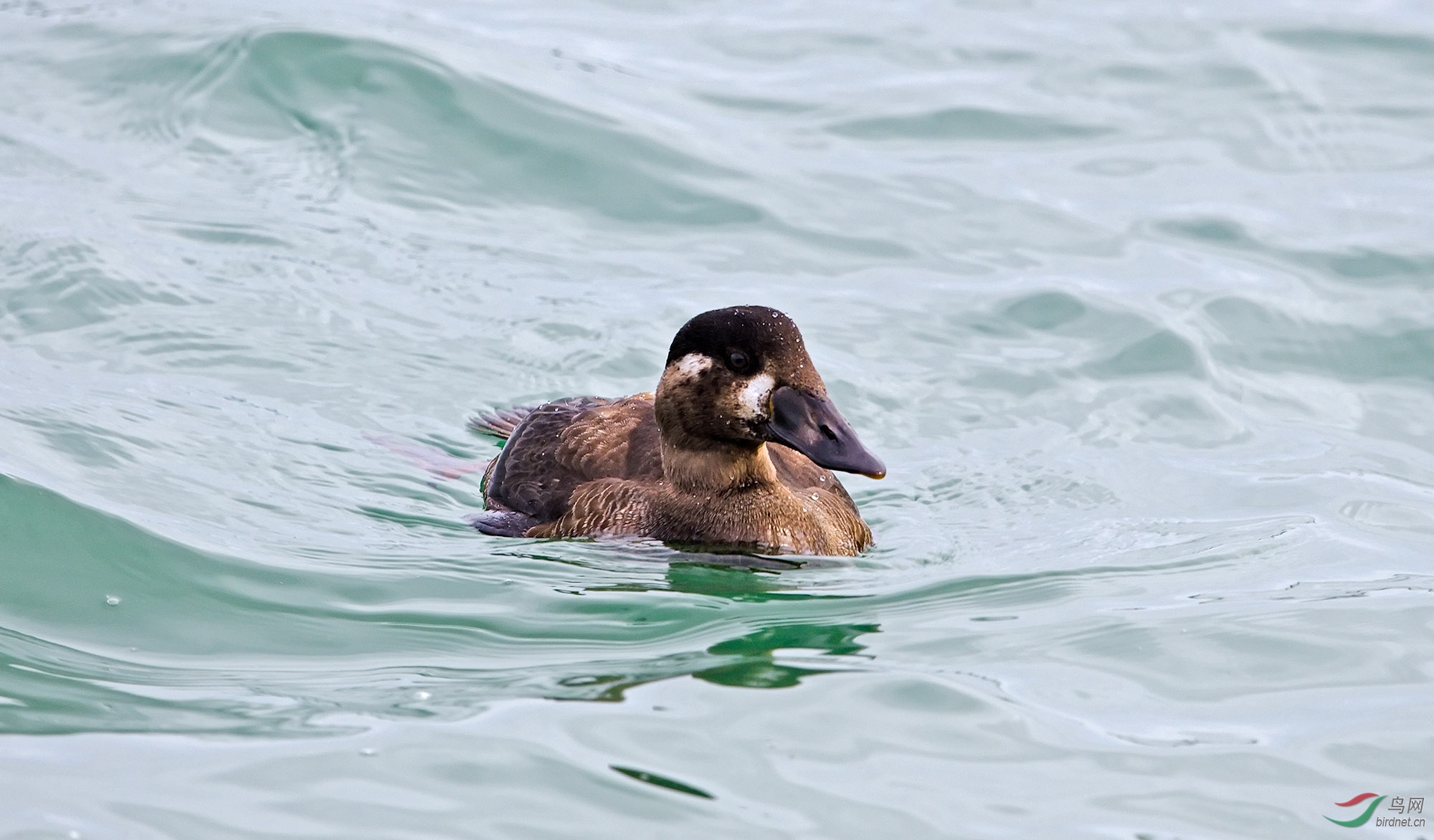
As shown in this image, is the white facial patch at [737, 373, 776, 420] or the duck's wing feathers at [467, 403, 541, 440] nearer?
the white facial patch at [737, 373, 776, 420]

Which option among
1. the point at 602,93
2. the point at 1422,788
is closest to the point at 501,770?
the point at 1422,788

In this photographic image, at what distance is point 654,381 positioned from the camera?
30.3 ft

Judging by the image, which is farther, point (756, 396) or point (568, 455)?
point (568, 455)

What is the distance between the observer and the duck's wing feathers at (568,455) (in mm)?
7145

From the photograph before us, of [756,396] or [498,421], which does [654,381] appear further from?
[756,396]

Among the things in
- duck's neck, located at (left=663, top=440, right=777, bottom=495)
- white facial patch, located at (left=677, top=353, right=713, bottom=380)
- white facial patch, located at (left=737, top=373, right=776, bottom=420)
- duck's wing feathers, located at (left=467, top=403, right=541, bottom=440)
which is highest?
white facial patch, located at (left=677, top=353, right=713, bottom=380)

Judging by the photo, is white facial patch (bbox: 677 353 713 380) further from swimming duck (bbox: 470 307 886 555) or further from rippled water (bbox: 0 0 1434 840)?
rippled water (bbox: 0 0 1434 840)

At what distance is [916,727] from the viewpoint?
5.02 m

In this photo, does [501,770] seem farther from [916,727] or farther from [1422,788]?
[1422,788]

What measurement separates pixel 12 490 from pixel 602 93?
6.95 meters

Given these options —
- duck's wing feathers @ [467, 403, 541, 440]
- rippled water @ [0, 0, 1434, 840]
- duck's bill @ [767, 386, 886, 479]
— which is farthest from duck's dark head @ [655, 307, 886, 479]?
duck's wing feathers @ [467, 403, 541, 440]

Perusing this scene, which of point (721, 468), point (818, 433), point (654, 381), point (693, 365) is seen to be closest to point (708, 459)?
point (721, 468)

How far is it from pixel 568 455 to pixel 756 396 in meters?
1.16

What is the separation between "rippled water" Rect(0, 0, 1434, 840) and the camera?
15.7 feet
